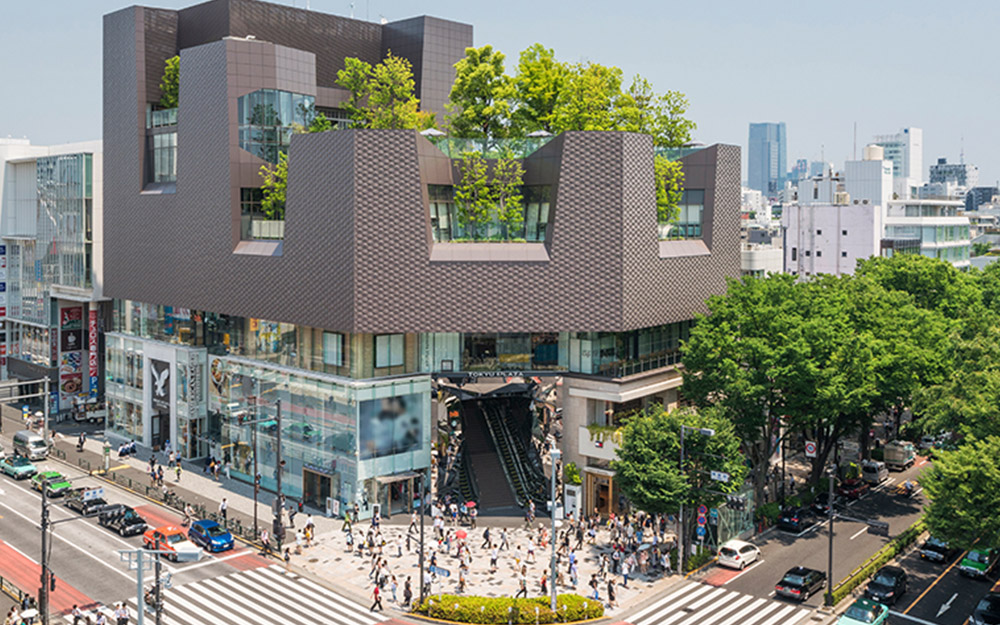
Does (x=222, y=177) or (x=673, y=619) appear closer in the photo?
(x=673, y=619)

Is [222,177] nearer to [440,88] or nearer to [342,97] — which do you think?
[342,97]

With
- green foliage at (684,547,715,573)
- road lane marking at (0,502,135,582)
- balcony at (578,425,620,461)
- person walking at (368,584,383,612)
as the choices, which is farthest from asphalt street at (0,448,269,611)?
green foliage at (684,547,715,573)

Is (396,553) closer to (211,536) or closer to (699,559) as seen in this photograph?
(211,536)

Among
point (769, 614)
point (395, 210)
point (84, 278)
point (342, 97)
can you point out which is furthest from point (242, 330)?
point (769, 614)

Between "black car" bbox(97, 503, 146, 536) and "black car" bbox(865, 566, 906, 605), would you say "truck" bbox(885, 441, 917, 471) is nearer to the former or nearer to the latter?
"black car" bbox(865, 566, 906, 605)

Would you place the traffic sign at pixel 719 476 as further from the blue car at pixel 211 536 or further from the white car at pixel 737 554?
the blue car at pixel 211 536

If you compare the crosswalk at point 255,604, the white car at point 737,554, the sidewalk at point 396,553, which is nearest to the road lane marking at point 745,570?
the white car at point 737,554
